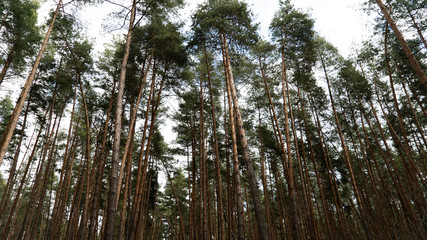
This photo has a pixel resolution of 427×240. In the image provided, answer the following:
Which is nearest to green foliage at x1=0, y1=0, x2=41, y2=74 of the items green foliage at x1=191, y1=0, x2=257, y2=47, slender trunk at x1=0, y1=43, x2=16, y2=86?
slender trunk at x1=0, y1=43, x2=16, y2=86

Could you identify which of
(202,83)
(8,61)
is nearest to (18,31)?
(8,61)

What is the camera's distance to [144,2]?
257 inches

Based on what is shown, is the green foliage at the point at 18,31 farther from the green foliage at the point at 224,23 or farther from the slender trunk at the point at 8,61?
the green foliage at the point at 224,23

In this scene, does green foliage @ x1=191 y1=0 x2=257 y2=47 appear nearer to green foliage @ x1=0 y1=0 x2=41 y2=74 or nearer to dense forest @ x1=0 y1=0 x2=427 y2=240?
dense forest @ x1=0 y1=0 x2=427 y2=240

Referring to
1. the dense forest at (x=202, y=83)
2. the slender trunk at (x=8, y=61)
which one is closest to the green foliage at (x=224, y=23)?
the dense forest at (x=202, y=83)

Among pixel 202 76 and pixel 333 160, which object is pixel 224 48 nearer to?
pixel 202 76

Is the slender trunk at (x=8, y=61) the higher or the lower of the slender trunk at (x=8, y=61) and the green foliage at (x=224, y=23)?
the lower

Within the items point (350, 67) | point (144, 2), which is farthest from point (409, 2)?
point (144, 2)

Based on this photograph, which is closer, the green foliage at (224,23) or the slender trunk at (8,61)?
the green foliage at (224,23)

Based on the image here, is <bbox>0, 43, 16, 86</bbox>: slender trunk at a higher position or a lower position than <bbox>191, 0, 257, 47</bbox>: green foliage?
lower

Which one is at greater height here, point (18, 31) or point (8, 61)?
point (18, 31)

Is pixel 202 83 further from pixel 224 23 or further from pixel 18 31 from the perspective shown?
pixel 18 31

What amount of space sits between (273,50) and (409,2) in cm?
455

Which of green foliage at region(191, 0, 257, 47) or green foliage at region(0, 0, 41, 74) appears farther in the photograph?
green foliage at region(0, 0, 41, 74)
